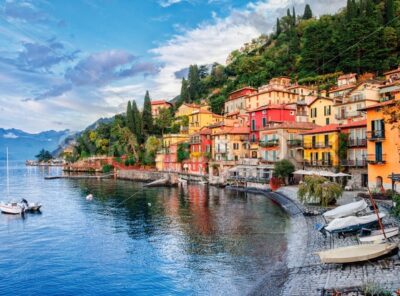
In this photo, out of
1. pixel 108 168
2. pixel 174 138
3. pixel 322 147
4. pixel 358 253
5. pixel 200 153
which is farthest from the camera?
pixel 108 168

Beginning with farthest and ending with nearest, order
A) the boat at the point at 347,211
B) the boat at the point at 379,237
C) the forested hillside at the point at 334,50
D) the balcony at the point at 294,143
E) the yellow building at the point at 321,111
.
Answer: the forested hillside at the point at 334,50, the yellow building at the point at 321,111, the balcony at the point at 294,143, the boat at the point at 347,211, the boat at the point at 379,237

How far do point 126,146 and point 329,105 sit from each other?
6208 cm

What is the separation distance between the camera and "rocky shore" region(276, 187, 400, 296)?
50.5 feet

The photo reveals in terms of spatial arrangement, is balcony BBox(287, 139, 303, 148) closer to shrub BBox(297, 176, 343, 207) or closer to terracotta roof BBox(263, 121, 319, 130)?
terracotta roof BBox(263, 121, 319, 130)

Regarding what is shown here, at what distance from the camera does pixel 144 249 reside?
26.3 metres

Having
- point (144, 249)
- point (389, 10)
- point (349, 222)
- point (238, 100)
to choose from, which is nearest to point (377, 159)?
point (349, 222)

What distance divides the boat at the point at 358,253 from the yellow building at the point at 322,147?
3004 centimetres

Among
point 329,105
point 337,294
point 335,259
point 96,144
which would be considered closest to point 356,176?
point 329,105

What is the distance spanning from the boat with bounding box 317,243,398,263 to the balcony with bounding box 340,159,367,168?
26638mm

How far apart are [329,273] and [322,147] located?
33675 millimetres

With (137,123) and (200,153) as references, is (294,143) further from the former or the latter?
(137,123)

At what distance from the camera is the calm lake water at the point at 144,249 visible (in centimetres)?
1984

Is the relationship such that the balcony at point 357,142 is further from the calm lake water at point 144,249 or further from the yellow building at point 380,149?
the calm lake water at point 144,249

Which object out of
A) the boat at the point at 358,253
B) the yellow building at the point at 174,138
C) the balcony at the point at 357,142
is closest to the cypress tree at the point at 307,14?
the yellow building at the point at 174,138
